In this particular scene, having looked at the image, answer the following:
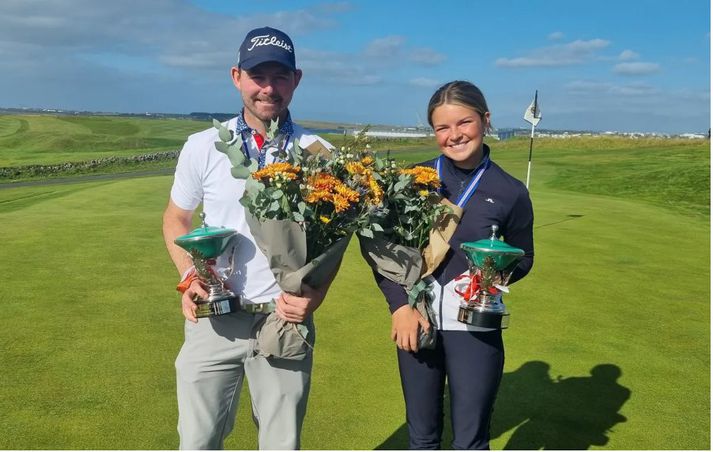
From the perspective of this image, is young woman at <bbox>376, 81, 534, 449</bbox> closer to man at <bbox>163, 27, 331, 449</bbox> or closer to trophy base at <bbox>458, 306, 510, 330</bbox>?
trophy base at <bbox>458, 306, 510, 330</bbox>

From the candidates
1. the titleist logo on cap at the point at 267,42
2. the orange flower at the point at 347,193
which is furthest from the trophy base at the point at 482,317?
the titleist logo on cap at the point at 267,42

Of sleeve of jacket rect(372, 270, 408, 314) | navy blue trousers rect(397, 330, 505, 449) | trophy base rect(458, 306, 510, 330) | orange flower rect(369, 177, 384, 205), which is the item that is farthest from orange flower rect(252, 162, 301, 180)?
navy blue trousers rect(397, 330, 505, 449)

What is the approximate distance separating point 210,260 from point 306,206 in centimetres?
53

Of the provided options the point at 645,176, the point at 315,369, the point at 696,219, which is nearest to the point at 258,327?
the point at 315,369

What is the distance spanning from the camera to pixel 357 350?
15.6 ft

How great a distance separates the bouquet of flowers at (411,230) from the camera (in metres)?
2.25

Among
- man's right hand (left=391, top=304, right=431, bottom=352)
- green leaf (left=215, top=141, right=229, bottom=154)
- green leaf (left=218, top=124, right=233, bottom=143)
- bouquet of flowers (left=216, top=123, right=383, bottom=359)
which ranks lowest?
man's right hand (left=391, top=304, right=431, bottom=352)

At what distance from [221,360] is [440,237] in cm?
105

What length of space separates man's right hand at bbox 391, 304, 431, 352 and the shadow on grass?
1217 mm

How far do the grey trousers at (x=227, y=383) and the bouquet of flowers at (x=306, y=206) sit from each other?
0.40m

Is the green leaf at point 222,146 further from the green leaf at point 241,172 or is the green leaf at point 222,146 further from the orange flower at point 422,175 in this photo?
the orange flower at point 422,175

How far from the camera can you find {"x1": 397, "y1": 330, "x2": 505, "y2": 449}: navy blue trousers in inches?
99.0

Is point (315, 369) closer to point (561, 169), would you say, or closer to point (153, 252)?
point (153, 252)

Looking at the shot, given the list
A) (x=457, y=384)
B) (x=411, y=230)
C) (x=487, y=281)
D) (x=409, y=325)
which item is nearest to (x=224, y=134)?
(x=411, y=230)
